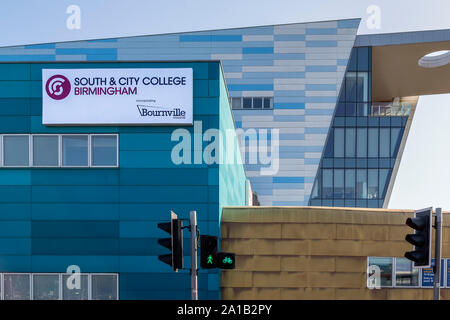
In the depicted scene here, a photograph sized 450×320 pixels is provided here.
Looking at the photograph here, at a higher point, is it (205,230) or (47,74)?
(47,74)

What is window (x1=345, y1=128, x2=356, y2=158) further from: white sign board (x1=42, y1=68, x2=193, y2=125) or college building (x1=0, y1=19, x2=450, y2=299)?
white sign board (x1=42, y1=68, x2=193, y2=125)

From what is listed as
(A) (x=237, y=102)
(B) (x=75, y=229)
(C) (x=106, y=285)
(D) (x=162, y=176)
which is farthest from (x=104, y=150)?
(A) (x=237, y=102)

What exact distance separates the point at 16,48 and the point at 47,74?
3206cm

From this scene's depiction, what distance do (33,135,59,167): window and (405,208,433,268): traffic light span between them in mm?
10258

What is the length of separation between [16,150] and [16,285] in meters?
4.15

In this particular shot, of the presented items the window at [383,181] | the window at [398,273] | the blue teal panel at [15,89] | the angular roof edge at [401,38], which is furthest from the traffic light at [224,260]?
the window at [383,181]

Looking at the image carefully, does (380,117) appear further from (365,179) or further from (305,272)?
(305,272)

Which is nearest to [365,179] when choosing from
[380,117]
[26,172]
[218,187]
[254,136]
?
[380,117]

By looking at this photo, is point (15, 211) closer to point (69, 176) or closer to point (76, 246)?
point (69, 176)

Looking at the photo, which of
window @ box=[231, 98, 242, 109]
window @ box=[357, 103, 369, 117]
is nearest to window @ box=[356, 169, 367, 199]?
window @ box=[357, 103, 369, 117]

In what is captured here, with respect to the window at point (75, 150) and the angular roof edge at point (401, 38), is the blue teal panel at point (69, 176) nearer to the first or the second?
the window at point (75, 150)

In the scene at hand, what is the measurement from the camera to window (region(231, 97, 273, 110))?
40812 mm

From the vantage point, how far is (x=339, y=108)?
137 ft
